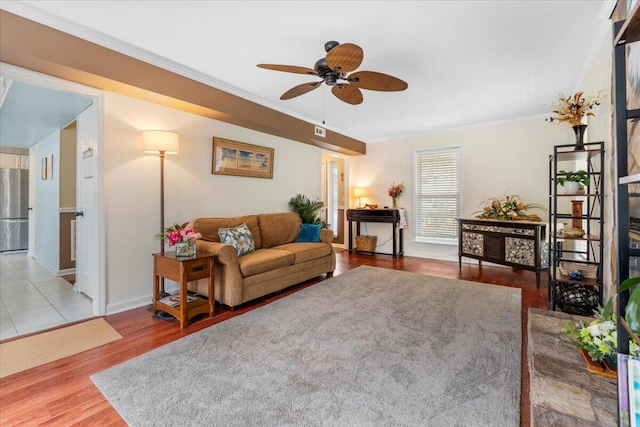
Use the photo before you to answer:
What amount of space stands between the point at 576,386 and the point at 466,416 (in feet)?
1.70

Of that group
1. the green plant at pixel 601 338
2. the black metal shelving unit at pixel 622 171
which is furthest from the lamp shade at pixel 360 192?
the black metal shelving unit at pixel 622 171

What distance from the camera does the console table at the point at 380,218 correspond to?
227 inches

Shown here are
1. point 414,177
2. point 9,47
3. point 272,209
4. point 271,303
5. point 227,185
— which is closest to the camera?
point 9,47

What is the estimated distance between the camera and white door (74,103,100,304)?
2818 mm

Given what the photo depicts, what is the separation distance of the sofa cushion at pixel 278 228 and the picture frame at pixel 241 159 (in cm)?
→ 71

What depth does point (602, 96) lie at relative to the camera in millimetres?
2508

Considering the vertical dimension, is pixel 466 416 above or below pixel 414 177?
below

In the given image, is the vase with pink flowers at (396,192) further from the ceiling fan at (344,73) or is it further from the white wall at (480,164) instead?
the ceiling fan at (344,73)

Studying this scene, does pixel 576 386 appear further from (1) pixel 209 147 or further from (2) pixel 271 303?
(1) pixel 209 147

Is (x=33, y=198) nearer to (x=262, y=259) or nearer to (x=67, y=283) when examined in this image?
(x=67, y=283)

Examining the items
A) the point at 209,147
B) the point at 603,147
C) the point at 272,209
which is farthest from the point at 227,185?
the point at 603,147

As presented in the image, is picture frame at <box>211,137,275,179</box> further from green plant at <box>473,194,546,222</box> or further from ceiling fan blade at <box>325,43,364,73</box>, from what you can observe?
green plant at <box>473,194,546,222</box>

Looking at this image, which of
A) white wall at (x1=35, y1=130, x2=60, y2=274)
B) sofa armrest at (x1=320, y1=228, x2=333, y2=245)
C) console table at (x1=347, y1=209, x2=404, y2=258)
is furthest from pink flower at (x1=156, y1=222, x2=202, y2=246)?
console table at (x1=347, y1=209, x2=404, y2=258)

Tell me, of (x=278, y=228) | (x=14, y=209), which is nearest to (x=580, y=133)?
(x=278, y=228)
